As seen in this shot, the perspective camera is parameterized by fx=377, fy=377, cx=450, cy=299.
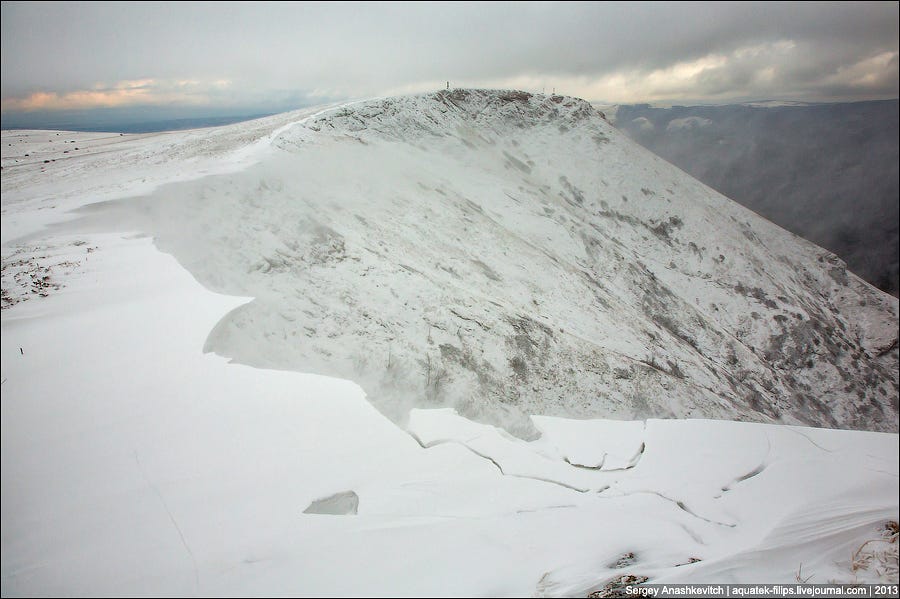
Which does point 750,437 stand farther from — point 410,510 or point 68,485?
A: point 68,485

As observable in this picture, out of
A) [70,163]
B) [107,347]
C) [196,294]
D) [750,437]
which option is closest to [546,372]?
[750,437]

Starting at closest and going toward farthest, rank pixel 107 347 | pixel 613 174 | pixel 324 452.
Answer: pixel 324 452, pixel 107 347, pixel 613 174

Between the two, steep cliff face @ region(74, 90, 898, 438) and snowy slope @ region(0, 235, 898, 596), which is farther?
steep cliff face @ region(74, 90, 898, 438)

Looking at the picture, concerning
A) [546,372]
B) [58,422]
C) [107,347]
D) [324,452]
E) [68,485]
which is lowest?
[546,372]

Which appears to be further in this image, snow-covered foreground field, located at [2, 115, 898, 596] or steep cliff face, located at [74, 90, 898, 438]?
steep cliff face, located at [74, 90, 898, 438]

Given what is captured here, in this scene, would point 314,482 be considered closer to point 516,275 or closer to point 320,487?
point 320,487

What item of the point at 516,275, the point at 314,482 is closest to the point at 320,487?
the point at 314,482

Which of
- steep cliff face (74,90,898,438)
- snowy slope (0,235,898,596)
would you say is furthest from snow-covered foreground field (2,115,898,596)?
steep cliff face (74,90,898,438)

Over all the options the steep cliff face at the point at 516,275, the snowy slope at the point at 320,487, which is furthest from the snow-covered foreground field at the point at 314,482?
the steep cliff face at the point at 516,275

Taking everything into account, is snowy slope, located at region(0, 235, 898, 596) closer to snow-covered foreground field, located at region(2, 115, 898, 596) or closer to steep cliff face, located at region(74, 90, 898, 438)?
snow-covered foreground field, located at region(2, 115, 898, 596)
